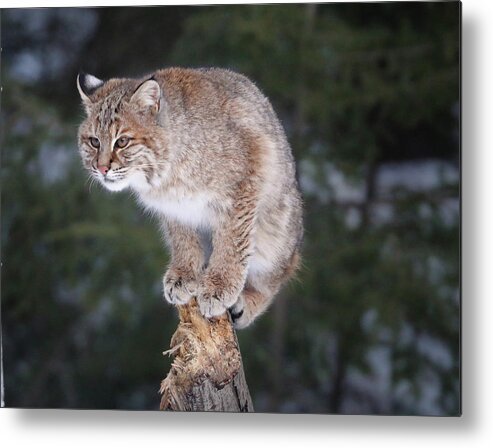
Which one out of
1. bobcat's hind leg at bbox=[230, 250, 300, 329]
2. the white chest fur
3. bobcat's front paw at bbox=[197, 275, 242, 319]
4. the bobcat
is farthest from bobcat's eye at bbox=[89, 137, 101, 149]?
bobcat's hind leg at bbox=[230, 250, 300, 329]

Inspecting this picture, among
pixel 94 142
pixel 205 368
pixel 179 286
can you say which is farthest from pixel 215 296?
pixel 94 142

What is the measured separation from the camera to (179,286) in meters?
3.88

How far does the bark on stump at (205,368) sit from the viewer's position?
12.4ft

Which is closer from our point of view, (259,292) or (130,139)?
(130,139)

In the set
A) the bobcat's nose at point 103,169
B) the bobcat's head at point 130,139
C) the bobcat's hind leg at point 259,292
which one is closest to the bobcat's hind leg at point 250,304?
the bobcat's hind leg at point 259,292

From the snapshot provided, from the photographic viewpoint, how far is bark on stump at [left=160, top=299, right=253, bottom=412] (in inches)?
149

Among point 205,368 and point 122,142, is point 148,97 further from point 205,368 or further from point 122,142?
point 205,368

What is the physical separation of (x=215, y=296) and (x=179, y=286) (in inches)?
7.3

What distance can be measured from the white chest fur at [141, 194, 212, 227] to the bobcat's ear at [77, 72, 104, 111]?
1.64 ft

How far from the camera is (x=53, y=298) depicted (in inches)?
162

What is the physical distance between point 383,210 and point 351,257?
24 centimetres

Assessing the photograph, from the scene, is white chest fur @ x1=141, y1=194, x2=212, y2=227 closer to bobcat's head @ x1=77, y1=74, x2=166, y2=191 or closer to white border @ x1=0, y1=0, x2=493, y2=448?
bobcat's head @ x1=77, y1=74, x2=166, y2=191

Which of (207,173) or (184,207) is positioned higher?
(207,173)

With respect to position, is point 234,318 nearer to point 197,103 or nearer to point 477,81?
point 197,103
